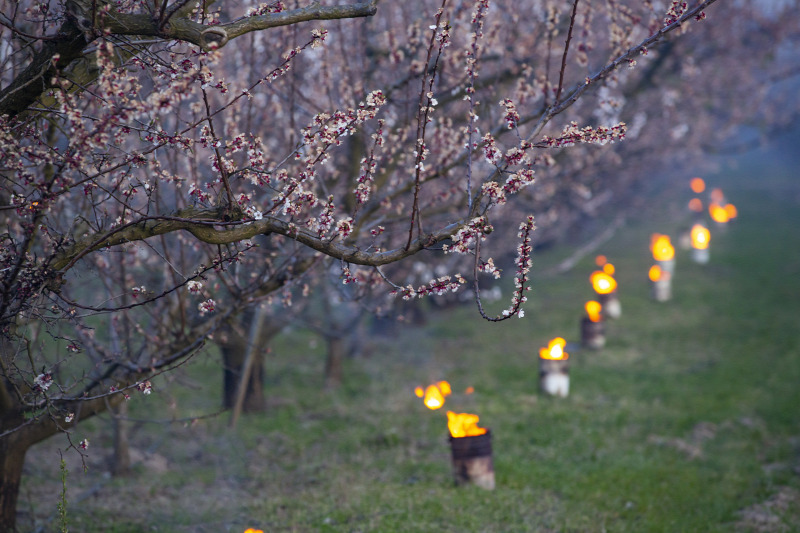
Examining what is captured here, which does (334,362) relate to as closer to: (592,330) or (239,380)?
(239,380)

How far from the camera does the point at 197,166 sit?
7.30 meters

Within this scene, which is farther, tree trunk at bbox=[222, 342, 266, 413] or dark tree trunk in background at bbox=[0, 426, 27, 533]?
tree trunk at bbox=[222, 342, 266, 413]

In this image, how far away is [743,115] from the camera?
22875 millimetres

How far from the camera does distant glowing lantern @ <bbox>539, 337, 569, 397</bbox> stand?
39.2ft

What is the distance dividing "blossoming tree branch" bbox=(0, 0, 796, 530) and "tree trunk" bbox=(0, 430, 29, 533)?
0.04 ft

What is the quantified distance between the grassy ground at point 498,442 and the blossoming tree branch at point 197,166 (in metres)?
1.48

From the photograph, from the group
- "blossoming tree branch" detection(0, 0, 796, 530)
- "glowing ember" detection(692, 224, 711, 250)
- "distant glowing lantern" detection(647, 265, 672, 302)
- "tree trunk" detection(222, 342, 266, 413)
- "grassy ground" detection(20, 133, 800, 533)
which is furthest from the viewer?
"glowing ember" detection(692, 224, 711, 250)

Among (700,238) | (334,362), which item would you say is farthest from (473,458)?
(700,238)

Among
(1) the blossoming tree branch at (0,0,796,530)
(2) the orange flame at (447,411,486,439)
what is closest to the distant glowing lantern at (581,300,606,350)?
(1) the blossoming tree branch at (0,0,796,530)

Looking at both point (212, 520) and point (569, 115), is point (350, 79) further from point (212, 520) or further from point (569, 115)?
point (569, 115)

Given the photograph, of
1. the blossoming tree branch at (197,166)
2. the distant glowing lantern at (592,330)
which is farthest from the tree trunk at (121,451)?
the distant glowing lantern at (592,330)

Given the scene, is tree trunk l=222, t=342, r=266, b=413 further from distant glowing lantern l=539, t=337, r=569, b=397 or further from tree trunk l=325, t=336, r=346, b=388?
distant glowing lantern l=539, t=337, r=569, b=397

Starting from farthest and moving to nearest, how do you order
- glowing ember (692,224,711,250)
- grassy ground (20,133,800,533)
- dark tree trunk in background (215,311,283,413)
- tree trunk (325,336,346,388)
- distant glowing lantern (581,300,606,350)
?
glowing ember (692,224,711,250) → distant glowing lantern (581,300,606,350) → tree trunk (325,336,346,388) → dark tree trunk in background (215,311,283,413) → grassy ground (20,133,800,533)

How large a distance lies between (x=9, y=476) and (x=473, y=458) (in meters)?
4.71
